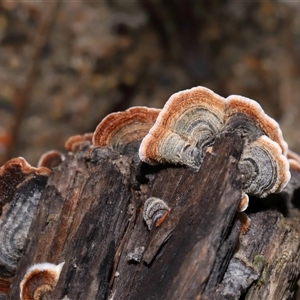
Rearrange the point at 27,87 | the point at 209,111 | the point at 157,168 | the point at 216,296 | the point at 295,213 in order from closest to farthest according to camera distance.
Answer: the point at 216,296 < the point at 209,111 < the point at 157,168 < the point at 295,213 < the point at 27,87

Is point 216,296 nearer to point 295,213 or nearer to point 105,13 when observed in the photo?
point 295,213

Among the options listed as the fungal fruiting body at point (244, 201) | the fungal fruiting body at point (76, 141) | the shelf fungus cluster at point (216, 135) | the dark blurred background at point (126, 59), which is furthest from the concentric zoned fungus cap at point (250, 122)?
the dark blurred background at point (126, 59)

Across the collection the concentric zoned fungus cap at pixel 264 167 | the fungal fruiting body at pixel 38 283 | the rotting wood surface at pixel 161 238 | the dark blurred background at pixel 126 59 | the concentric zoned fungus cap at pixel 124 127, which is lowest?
the fungal fruiting body at pixel 38 283

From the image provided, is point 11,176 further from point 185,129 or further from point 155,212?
point 185,129

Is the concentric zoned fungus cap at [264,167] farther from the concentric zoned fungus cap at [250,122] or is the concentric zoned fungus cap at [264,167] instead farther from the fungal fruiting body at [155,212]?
the fungal fruiting body at [155,212]

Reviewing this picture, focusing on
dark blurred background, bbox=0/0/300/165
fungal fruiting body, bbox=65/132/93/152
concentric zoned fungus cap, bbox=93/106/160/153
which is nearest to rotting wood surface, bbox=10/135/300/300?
concentric zoned fungus cap, bbox=93/106/160/153

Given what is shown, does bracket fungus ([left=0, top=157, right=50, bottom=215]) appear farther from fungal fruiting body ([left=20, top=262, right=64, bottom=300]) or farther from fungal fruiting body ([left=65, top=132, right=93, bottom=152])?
fungal fruiting body ([left=20, top=262, right=64, bottom=300])

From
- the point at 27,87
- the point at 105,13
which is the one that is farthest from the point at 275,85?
the point at 27,87
